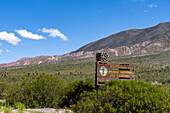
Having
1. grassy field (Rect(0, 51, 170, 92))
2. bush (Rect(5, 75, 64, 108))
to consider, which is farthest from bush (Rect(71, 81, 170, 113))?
grassy field (Rect(0, 51, 170, 92))

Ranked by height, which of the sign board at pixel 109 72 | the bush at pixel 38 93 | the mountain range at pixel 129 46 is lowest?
the bush at pixel 38 93

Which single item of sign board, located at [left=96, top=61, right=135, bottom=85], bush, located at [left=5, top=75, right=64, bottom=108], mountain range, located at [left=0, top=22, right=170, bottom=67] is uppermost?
mountain range, located at [left=0, top=22, right=170, bottom=67]

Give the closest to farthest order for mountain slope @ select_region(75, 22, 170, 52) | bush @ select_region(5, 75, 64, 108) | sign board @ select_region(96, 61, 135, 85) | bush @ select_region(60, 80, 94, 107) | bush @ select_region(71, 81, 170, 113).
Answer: bush @ select_region(71, 81, 170, 113) < sign board @ select_region(96, 61, 135, 85) < bush @ select_region(5, 75, 64, 108) < bush @ select_region(60, 80, 94, 107) < mountain slope @ select_region(75, 22, 170, 52)

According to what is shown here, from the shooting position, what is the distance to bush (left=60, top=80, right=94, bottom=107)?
36.4 ft

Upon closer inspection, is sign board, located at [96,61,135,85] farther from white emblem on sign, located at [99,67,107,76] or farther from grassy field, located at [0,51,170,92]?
grassy field, located at [0,51,170,92]

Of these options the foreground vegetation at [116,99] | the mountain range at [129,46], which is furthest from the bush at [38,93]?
the mountain range at [129,46]

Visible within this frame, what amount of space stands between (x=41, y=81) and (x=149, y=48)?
91.8 m

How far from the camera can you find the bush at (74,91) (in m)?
11.1

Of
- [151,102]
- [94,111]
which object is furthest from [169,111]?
[94,111]

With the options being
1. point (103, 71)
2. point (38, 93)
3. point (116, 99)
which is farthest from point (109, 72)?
point (38, 93)

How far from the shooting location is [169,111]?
21.8ft

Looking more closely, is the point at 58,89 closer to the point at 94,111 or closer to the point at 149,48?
the point at 94,111

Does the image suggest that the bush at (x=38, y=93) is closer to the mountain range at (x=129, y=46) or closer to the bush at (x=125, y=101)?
the bush at (x=125, y=101)

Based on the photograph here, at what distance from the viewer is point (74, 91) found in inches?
441
